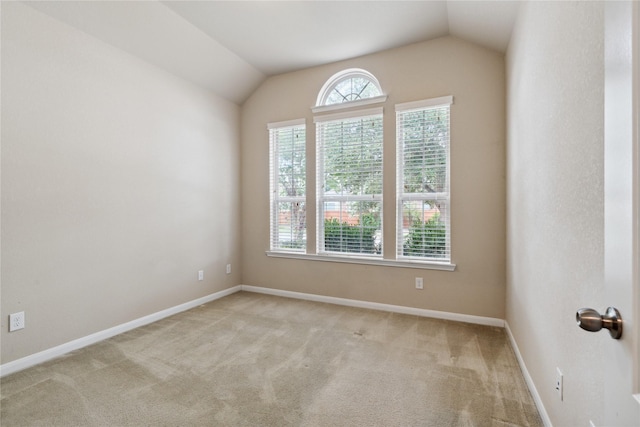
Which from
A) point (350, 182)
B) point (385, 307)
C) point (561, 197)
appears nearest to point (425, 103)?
point (350, 182)

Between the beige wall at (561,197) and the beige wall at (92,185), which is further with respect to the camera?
the beige wall at (92,185)

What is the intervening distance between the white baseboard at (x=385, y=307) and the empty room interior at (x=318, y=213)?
0.02m

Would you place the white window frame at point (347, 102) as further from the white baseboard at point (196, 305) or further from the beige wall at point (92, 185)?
the white baseboard at point (196, 305)

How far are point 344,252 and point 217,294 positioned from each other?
1.74 metres

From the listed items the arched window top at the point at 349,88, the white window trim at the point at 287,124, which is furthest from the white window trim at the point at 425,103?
the white window trim at the point at 287,124

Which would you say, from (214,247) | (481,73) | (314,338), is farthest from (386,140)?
(214,247)

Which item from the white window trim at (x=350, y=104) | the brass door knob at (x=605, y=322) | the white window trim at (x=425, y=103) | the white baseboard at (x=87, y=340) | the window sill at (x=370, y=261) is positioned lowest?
the white baseboard at (x=87, y=340)

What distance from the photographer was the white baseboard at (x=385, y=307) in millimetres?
2994

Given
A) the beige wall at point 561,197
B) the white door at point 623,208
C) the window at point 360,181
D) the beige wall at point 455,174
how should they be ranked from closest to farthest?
the white door at point 623,208, the beige wall at point 561,197, the beige wall at point 455,174, the window at point 360,181

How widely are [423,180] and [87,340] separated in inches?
137

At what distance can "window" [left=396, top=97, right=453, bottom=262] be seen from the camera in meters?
3.16

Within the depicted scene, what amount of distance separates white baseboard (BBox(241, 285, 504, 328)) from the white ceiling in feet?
8.49

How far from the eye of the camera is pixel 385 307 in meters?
3.40

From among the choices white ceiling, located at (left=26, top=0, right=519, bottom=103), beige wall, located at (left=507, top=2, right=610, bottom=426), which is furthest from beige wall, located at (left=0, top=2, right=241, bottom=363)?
beige wall, located at (left=507, top=2, right=610, bottom=426)
